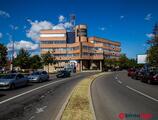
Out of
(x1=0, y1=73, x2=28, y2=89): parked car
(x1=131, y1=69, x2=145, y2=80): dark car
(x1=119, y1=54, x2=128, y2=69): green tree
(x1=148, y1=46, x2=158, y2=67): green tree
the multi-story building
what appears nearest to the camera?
(x1=0, y1=73, x2=28, y2=89): parked car

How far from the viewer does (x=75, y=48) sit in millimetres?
106500

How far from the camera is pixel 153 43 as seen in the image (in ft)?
194

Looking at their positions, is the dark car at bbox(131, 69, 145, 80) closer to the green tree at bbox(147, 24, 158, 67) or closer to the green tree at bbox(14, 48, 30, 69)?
the green tree at bbox(147, 24, 158, 67)

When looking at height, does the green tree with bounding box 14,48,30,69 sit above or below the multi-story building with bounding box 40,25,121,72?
below

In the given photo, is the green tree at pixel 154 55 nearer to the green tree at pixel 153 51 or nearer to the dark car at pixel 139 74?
the green tree at pixel 153 51

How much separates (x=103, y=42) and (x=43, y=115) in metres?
117

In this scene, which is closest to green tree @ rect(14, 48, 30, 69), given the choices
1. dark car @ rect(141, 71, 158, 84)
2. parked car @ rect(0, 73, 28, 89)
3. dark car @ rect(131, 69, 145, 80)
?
dark car @ rect(131, 69, 145, 80)

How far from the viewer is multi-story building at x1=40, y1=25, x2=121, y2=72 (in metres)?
105

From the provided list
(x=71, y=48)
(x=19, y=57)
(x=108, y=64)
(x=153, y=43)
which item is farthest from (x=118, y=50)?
(x=19, y=57)

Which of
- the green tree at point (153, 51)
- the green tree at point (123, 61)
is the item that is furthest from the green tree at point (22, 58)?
the green tree at point (123, 61)

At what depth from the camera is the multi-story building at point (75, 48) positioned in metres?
105

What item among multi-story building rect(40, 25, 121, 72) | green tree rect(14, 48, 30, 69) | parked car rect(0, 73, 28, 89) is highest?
multi-story building rect(40, 25, 121, 72)

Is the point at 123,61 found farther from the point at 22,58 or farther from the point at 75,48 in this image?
the point at 22,58

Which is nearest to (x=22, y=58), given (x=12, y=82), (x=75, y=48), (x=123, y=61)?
(x=12, y=82)
